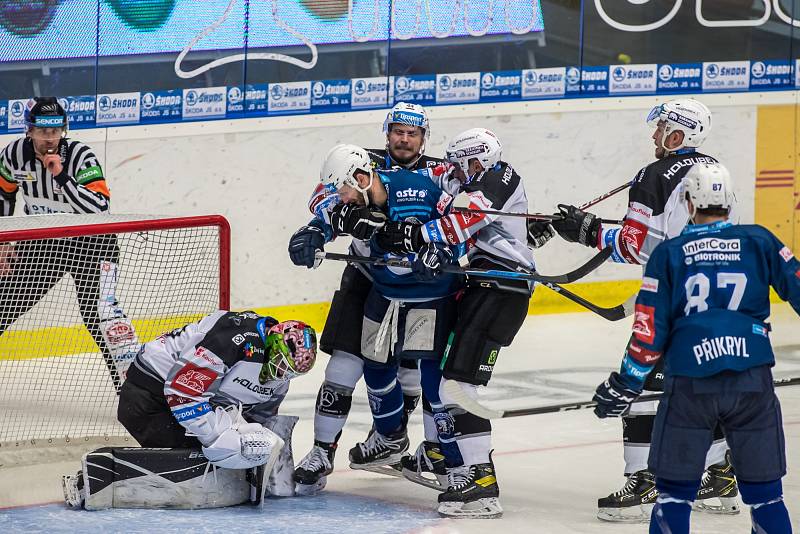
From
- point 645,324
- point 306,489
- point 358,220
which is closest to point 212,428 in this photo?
point 306,489

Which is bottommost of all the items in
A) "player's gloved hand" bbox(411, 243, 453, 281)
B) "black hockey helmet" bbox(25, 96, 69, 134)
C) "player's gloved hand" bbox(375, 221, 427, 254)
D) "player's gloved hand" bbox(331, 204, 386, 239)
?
"player's gloved hand" bbox(411, 243, 453, 281)

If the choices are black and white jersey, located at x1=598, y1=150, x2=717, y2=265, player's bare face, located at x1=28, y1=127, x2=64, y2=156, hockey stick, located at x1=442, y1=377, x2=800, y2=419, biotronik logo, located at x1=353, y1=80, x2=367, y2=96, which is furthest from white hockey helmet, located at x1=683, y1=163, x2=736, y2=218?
biotronik logo, located at x1=353, y1=80, x2=367, y2=96

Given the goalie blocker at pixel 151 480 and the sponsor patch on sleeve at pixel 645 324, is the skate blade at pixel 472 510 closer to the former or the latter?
the goalie blocker at pixel 151 480

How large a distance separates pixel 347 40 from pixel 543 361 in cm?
185

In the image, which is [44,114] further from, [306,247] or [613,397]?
[613,397]

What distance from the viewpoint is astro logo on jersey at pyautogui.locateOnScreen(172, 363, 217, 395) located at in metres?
4.41

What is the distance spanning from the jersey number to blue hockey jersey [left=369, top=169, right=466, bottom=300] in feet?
3.85

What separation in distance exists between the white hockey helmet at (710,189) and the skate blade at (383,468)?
169cm

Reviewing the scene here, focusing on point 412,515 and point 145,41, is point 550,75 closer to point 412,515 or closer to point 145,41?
point 145,41

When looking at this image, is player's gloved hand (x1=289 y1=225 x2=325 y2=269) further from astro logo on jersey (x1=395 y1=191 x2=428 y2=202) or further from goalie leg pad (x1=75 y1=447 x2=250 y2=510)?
goalie leg pad (x1=75 y1=447 x2=250 y2=510)

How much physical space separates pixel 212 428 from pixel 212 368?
7.0 inches

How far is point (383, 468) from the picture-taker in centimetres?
503

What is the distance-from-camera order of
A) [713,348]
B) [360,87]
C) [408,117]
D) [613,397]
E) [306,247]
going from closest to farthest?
[713,348] < [613,397] < [306,247] < [408,117] < [360,87]

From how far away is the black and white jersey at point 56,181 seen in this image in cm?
579
